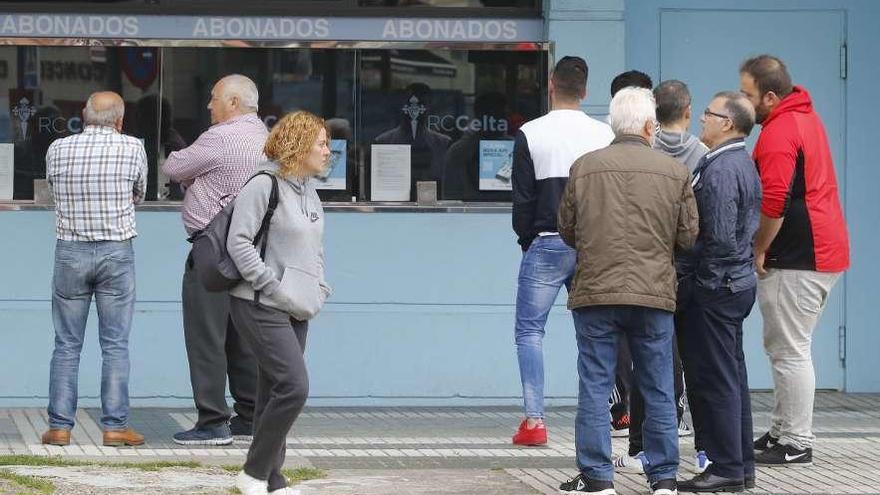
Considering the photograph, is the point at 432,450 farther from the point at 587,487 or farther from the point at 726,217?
the point at 726,217

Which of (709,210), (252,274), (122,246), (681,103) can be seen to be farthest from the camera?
(122,246)

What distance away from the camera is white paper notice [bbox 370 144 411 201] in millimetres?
9969

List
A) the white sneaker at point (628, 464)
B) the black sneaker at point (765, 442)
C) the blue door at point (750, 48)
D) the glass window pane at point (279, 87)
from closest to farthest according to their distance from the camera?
the white sneaker at point (628, 464) < the black sneaker at point (765, 442) < the glass window pane at point (279, 87) < the blue door at point (750, 48)

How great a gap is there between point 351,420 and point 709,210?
298 centimetres

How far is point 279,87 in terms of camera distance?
9891 millimetres

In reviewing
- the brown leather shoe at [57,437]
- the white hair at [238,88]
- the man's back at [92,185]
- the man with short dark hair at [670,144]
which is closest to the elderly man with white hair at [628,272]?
the man with short dark hair at [670,144]

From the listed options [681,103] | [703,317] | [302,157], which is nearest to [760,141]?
[681,103]

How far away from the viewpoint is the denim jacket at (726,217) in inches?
285

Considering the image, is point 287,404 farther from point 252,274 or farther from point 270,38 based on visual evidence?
point 270,38

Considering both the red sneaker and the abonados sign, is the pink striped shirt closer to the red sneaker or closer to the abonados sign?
the abonados sign

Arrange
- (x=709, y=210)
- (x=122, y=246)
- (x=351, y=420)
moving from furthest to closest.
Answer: (x=351, y=420) < (x=122, y=246) < (x=709, y=210)

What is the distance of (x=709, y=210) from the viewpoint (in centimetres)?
725

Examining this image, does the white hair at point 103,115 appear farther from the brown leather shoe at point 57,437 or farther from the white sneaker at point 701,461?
the white sneaker at point 701,461

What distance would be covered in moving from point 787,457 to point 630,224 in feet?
6.28
